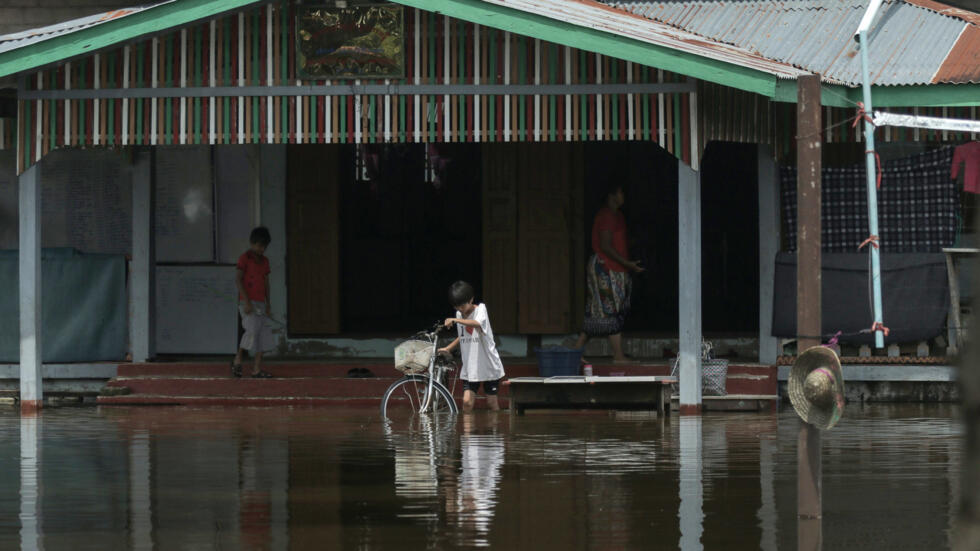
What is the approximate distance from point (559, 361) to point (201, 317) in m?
4.48

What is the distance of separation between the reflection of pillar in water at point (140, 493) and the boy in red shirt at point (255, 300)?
3.20m

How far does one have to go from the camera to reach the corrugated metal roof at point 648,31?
43.6 feet

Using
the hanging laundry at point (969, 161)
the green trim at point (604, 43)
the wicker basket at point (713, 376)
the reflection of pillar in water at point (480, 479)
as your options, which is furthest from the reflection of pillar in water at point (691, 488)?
the hanging laundry at point (969, 161)

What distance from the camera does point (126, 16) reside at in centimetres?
1373

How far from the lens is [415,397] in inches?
556

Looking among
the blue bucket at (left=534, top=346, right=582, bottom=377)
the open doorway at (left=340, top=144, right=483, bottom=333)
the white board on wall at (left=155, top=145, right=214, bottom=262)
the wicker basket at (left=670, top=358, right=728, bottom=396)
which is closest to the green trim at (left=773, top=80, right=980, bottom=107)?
the wicker basket at (left=670, top=358, right=728, bottom=396)

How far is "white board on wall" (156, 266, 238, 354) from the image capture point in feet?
56.4

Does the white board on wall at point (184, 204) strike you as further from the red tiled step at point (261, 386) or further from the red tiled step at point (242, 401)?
the red tiled step at point (242, 401)

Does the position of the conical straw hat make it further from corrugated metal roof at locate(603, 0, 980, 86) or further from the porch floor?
the porch floor

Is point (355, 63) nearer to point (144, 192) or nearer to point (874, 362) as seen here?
point (144, 192)

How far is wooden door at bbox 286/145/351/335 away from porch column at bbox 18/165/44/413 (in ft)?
10.3

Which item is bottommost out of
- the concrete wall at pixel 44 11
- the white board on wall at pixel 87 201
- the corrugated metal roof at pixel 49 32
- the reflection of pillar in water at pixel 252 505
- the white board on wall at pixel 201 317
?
the reflection of pillar in water at pixel 252 505

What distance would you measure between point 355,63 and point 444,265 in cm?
470

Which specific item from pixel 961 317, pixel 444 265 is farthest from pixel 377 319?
pixel 961 317
